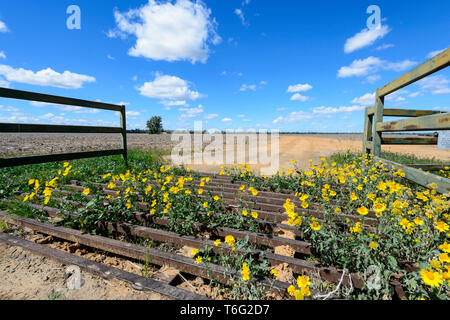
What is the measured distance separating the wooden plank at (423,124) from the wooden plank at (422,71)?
59cm

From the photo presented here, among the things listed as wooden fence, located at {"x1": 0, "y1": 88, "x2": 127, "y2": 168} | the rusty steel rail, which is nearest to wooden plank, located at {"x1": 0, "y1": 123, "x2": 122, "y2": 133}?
wooden fence, located at {"x1": 0, "y1": 88, "x2": 127, "y2": 168}

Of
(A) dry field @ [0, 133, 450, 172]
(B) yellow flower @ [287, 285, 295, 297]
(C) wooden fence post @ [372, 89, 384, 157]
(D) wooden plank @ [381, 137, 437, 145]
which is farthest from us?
(A) dry field @ [0, 133, 450, 172]

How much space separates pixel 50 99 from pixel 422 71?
265 inches

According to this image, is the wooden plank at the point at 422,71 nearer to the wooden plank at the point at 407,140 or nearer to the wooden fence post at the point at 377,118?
the wooden fence post at the point at 377,118

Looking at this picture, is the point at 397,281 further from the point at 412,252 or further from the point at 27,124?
the point at 27,124

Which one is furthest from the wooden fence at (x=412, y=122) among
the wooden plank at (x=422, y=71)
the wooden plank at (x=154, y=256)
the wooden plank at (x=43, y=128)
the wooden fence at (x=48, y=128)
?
the wooden plank at (x=43, y=128)

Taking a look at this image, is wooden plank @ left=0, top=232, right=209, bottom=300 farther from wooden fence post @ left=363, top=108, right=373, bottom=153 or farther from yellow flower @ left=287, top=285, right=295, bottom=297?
wooden fence post @ left=363, top=108, right=373, bottom=153

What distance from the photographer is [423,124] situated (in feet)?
8.86

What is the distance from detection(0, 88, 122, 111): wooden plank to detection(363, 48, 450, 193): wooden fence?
21.6ft

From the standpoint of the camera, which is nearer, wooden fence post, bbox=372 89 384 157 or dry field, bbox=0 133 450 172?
wooden fence post, bbox=372 89 384 157

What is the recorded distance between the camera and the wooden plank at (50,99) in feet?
12.8

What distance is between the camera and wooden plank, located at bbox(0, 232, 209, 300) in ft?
5.11

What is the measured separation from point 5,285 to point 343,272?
2.77 m
